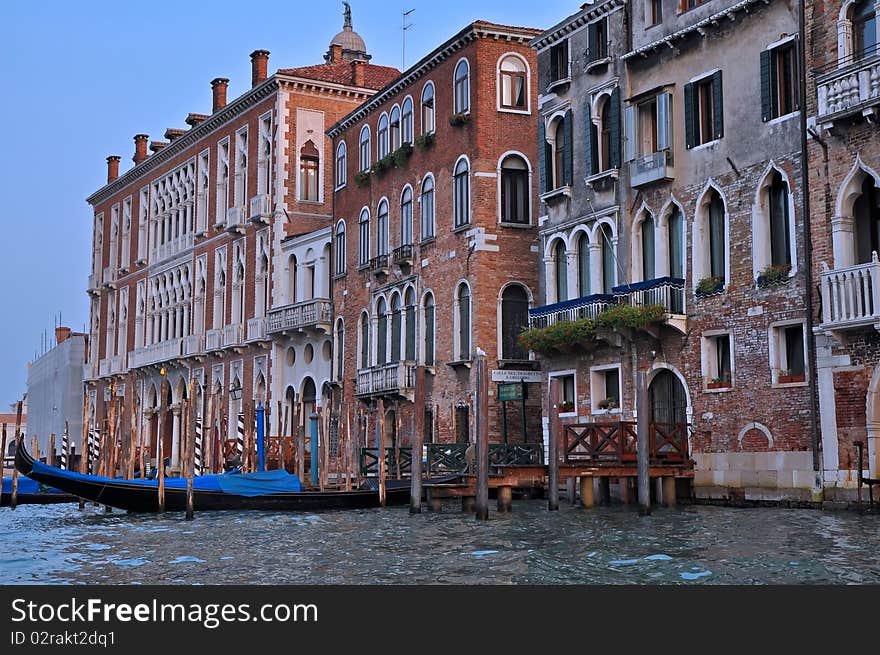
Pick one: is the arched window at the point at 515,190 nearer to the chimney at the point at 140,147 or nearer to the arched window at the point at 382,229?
the arched window at the point at 382,229

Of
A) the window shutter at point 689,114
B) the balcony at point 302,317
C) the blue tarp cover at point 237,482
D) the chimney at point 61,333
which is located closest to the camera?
the window shutter at point 689,114

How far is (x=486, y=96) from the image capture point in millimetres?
24672

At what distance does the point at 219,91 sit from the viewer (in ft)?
127

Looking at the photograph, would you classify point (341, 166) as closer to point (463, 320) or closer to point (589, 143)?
point (463, 320)

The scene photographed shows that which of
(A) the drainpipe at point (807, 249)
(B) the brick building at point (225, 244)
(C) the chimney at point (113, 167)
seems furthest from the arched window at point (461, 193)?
(C) the chimney at point (113, 167)

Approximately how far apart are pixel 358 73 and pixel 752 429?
2026 centimetres

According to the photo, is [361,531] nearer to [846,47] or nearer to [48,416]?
[846,47]

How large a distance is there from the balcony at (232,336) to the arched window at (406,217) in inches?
339

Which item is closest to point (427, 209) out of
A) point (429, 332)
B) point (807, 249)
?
point (429, 332)

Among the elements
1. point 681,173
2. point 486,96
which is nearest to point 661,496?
point 681,173

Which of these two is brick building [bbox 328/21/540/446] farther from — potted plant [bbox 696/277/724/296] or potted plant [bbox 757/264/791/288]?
potted plant [bbox 757/264/791/288]

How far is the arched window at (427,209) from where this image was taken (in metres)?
26.3

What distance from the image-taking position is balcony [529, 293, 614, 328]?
2036cm

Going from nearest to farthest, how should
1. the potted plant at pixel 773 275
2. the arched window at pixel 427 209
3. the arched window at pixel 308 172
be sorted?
the potted plant at pixel 773 275, the arched window at pixel 427 209, the arched window at pixel 308 172
